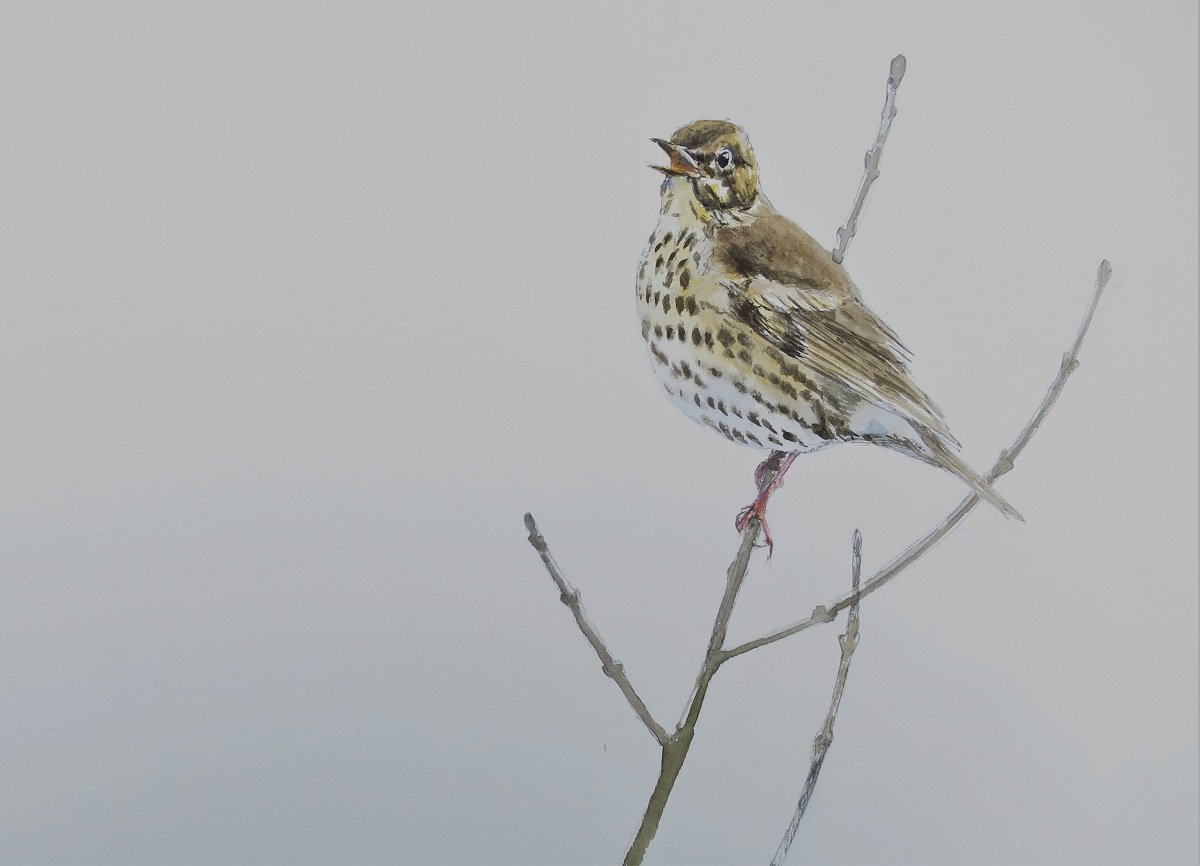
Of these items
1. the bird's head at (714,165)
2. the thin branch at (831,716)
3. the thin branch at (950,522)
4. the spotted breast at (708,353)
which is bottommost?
the thin branch at (831,716)

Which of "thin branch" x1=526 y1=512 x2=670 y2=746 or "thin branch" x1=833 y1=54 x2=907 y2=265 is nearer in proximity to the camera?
"thin branch" x1=526 y1=512 x2=670 y2=746

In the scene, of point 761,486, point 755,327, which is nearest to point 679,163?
point 755,327

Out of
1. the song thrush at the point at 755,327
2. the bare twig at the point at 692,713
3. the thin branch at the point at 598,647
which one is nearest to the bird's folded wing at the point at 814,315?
the song thrush at the point at 755,327

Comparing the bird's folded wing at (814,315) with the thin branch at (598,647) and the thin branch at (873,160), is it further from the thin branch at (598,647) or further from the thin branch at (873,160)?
the thin branch at (598,647)

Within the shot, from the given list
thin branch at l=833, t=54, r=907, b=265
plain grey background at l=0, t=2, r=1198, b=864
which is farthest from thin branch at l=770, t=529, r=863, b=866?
thin branch at l=833, t=54, r=907, b=265

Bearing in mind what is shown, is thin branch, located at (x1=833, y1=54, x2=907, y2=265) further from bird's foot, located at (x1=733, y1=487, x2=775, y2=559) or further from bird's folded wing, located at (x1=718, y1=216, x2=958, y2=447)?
bird's foot, located at (x1=733, y1=487, x2=775, y2=559)

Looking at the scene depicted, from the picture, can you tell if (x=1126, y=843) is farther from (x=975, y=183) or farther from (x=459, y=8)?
(x=459, y=8)

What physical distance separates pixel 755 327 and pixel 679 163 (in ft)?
0.48

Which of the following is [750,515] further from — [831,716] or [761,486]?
[831,716]

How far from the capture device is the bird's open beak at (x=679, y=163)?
74 centimetres

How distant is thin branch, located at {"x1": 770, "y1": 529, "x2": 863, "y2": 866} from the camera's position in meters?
0.76

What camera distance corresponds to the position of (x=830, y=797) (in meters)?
0.81

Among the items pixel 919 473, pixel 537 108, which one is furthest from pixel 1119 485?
pixel 537 108

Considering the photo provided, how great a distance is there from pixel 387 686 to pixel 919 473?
47cm
